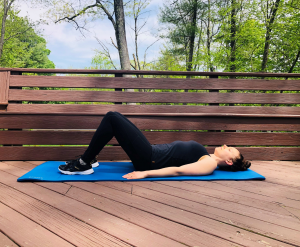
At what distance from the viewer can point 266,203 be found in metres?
1.66

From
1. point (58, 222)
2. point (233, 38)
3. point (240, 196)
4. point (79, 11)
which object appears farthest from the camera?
point (233, 38)

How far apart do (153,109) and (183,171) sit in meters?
1.34

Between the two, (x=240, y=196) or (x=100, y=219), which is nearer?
(x=100, y=219)

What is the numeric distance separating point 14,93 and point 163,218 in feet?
9.31

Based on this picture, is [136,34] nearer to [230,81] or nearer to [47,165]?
[230,81]

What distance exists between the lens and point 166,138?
9.96ft

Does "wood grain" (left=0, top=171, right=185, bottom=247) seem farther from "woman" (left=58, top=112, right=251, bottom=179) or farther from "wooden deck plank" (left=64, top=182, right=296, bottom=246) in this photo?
"woman" (left=58, top=112, right=251, bottom=179)

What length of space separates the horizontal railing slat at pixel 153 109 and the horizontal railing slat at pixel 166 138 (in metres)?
0.28

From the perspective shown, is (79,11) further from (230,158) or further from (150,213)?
(150,213)

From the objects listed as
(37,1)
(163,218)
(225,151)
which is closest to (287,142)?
(225,151)

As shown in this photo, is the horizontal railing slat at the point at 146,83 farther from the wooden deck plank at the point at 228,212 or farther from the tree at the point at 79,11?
the tree at the point at 79,11

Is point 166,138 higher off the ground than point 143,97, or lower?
lower

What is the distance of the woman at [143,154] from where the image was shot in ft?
6.94

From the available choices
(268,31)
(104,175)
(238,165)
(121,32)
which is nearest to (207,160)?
(238,165)
